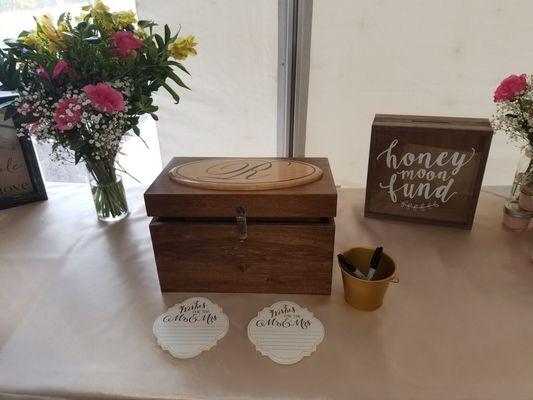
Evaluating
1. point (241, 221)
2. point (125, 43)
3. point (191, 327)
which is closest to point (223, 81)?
point (125, 43)

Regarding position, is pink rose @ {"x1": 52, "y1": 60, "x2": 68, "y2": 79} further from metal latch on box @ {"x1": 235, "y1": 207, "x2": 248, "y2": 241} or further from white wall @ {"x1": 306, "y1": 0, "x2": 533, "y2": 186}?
white wall @ {"x1": 306, "y1": 0, "x2": 533, "y2": 186}

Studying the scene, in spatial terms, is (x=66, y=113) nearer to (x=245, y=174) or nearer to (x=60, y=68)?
(x=60, y=68)

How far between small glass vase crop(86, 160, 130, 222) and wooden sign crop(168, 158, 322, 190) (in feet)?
0.80

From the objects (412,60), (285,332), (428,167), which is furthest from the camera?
(412,60)

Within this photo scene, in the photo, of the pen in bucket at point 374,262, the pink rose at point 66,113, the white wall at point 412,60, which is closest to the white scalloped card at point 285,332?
the pen in bucket at point 374,262

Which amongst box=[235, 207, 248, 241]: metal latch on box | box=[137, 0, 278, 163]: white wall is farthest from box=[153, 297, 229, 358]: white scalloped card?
box=[137, 0, 278, 163]: white wall

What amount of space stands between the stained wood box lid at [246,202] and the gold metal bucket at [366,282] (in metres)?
0.12

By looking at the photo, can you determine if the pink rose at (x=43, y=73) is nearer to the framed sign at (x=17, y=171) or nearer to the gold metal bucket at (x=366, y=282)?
the framed sign at (x=17, y=171)

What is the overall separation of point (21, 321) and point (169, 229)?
305 mm

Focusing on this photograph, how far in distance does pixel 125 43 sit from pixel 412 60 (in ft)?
3.21

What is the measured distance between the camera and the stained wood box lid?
1.91ft

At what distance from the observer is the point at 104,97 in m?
0.67

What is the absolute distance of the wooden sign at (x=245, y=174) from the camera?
61 centimetres

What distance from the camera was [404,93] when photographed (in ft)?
4.24
